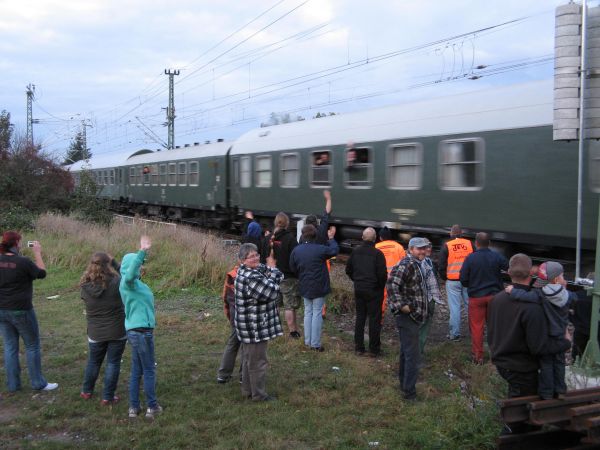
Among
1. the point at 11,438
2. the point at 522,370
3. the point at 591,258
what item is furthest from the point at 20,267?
the point at 591,258

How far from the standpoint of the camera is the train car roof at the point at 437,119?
9.59 meters

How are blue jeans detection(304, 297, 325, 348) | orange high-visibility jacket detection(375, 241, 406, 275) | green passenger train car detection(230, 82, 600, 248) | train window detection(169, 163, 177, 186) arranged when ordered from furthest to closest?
1. train window detection(169, 163, 177, 186)
2. green passenger train car detection(230, 82, 600, 248)
3. orange high-visibility jacket detection(375, 241, 406, 275)
4. blue jeans detection(304, 297, 325, 348)

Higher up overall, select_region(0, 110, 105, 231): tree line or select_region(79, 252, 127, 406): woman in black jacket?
select_region(0, 110, 105, 231): tree line

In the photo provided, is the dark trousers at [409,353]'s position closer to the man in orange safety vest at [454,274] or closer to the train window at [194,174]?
the man in orange safety vest at [454,274]

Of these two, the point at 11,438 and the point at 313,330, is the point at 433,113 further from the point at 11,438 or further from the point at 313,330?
the point at 11,438

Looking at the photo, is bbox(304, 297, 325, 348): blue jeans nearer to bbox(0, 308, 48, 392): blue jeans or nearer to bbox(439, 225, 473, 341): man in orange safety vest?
bbox(439, 225, 473, 341): man in orange safety vest

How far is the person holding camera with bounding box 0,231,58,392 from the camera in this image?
19.4 feet

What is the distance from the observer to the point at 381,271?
7191 mm

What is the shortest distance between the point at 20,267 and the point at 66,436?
185 centimetres

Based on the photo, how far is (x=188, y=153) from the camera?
78.7 ft

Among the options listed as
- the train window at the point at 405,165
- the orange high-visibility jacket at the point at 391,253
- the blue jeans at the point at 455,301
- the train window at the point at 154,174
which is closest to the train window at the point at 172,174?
the train window at the point at 154,174

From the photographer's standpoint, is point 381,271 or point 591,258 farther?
point 591,258

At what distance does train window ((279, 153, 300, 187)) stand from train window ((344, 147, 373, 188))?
6.86ft

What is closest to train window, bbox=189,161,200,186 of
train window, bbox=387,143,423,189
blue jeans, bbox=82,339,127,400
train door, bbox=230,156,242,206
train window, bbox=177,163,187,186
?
train window, bbox=177,163,187,186
